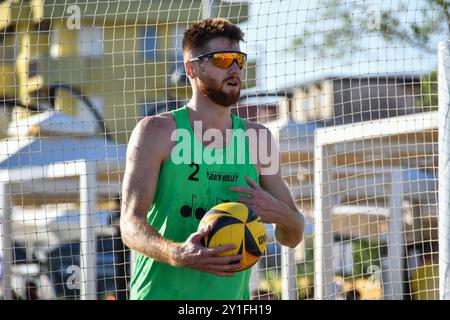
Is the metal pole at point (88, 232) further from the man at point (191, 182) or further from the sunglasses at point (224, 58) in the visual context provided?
the sunglasses at point (224, 58)

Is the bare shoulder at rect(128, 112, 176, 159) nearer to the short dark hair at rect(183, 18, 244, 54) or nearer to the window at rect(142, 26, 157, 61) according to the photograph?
the short dark hair at rect(183, 18, 244, 54)

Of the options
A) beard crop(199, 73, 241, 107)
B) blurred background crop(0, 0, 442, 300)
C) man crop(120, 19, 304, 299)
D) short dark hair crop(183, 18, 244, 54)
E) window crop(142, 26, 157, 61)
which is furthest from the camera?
window crop(142, 26, 157, 61)

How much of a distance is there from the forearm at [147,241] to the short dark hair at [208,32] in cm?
85

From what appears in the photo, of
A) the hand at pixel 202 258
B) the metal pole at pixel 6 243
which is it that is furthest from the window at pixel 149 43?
the hand at pixel 202 258

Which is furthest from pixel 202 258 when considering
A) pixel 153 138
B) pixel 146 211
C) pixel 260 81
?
pixel 260 81

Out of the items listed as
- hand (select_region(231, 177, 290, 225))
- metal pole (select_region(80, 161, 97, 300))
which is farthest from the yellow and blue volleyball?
metal pole (select_region(80, 161, 97, 300))

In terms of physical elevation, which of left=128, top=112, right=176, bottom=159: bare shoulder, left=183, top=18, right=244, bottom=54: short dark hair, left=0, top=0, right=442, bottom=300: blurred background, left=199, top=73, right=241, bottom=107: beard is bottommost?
left=128, top=112, right=176, bottom=159: bare shoulder

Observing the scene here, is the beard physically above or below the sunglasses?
below

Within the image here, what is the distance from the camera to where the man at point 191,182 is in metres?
4.15

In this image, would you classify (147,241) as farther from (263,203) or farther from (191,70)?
(191,70)

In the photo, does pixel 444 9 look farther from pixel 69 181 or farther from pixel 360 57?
pixel 69 181

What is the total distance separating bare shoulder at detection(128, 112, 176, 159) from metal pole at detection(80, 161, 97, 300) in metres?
3.10

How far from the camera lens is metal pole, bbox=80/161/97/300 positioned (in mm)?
7383
